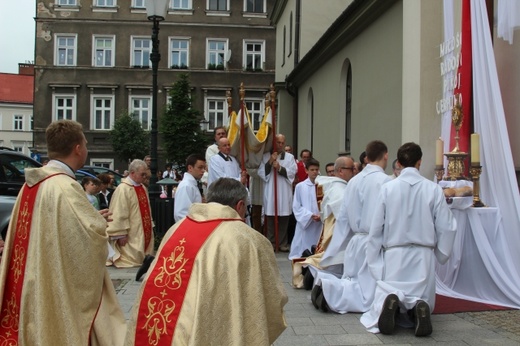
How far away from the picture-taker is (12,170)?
1098 cm

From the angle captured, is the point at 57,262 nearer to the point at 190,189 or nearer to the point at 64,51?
the point at 190,189

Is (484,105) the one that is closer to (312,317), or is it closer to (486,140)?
(486,140)

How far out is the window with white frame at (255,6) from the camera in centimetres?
3891

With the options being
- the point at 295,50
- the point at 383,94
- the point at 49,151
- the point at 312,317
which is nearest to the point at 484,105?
the point at 312,317

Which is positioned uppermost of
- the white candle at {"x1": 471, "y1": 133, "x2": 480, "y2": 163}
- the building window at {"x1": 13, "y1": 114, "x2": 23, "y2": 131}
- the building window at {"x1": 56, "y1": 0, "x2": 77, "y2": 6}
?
the building window at {"x1": 56, "y1": 0, "x2": 77, "y2": 6}

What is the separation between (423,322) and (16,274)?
3544mm

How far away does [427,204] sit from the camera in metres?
5.82

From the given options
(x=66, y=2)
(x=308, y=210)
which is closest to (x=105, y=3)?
(x=66, y=2)

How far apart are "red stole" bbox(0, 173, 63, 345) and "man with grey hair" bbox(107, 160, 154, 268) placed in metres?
4.99

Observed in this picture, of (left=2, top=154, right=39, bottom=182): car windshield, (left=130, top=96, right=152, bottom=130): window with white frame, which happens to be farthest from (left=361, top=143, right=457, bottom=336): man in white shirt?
(left=130, top=96, right=152, bottom=130): window with white frame

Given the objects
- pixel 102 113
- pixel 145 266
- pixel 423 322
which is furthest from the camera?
pixel 102 113

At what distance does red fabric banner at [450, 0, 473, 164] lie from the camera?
26.1 feet

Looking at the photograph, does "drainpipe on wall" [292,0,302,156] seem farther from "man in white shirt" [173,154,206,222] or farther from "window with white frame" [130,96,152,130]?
"man in white shirt" [173,154,206,222]

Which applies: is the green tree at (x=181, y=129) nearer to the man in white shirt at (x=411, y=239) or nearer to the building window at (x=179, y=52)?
the building window at (x=179, y=52)
